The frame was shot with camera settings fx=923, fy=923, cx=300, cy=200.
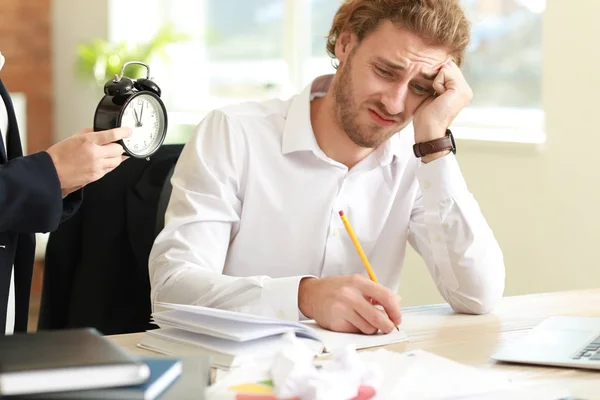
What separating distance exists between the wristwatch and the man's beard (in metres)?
0.10

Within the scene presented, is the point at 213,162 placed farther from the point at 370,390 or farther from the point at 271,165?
the point at 370,390

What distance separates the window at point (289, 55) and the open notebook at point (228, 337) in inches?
83.0

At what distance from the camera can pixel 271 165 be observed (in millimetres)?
2160

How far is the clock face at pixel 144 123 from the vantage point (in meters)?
1.72

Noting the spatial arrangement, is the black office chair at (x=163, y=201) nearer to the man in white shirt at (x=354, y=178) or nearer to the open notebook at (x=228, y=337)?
the man in white shirt at (x=354, y=178)

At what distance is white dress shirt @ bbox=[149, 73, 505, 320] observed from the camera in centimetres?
197

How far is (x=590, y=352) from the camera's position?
1474 mm

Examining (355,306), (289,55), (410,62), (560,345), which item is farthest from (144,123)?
(289,55)

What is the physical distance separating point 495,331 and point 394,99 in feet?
2.08

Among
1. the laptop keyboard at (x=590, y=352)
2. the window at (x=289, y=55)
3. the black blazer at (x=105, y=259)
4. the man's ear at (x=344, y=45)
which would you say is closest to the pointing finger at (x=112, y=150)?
the black blazer at (x=105, y=259)

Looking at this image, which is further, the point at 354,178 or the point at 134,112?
the point at 354,178

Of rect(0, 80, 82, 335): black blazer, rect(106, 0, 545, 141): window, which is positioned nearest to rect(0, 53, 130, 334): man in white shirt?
rect(0, 80, 82, 335): black blazer

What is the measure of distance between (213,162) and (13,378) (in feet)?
3.96

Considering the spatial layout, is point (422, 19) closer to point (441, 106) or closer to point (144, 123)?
point (441, 106)
